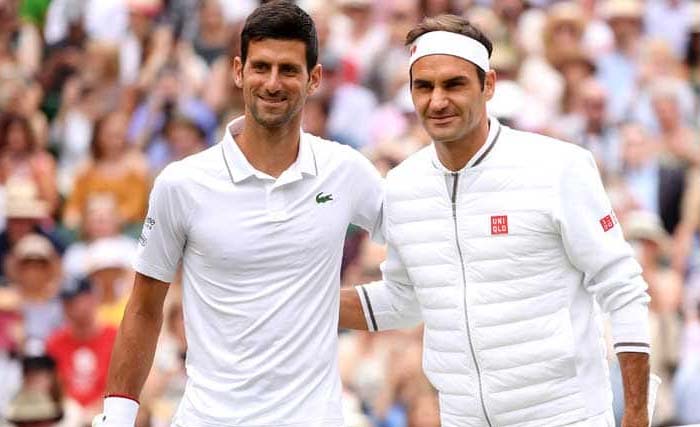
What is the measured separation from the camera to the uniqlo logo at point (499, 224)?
6477 mm

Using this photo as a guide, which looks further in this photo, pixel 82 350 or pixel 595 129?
pixel 595 129

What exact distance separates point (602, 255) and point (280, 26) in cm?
126

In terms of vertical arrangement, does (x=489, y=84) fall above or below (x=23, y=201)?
above

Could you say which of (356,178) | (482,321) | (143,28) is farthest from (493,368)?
(143,28)

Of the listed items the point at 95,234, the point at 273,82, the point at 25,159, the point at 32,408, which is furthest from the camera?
the point at 25,159

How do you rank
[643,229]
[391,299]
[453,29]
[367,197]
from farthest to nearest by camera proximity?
1. [643,229]
2. [391,299]
3. [367,197]
4. [453,29]

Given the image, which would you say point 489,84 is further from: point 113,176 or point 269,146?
point 113,176

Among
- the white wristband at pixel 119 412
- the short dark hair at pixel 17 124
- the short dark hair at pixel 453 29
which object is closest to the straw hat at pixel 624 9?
the short dark hair at pixel 17 124

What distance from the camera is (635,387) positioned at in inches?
249

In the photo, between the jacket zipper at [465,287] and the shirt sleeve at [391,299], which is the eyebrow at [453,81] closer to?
the jacket zipper at [465,287]

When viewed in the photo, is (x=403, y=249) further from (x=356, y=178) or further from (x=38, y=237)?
(x=38, y=237)

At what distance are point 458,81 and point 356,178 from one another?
0.52 m

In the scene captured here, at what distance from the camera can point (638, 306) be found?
6.38 metres

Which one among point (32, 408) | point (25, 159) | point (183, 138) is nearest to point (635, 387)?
point (32, 408)
